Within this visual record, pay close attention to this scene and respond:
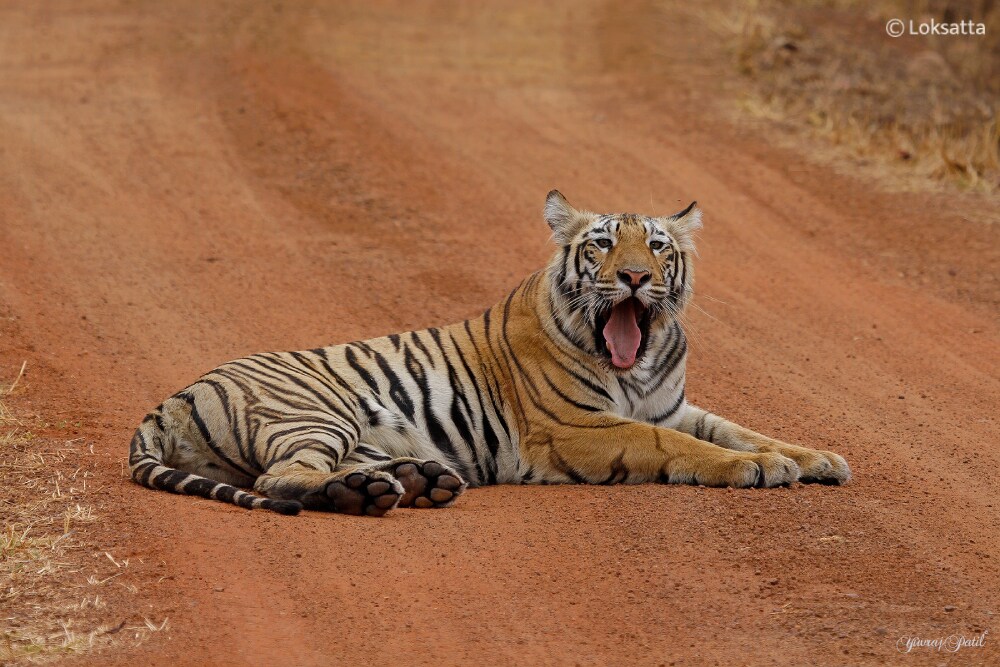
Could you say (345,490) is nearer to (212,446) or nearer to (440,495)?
(440,495)

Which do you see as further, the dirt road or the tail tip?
the tail tip

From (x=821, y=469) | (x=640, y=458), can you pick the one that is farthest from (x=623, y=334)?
(x=821, y=469)

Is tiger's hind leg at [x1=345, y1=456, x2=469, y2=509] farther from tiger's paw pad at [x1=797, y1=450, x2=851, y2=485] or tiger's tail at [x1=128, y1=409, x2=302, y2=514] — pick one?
tiger's paw pad at [x1=797, y1=450, x2=851, y2=485]

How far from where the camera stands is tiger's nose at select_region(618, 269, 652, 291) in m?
6.48

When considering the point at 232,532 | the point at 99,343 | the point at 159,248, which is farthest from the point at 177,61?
the point at 232,532

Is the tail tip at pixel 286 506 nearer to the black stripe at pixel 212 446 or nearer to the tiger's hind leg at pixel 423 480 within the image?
the tiger's hind leg at pixel 423 480

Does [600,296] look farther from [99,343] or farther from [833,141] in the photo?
[833,141]

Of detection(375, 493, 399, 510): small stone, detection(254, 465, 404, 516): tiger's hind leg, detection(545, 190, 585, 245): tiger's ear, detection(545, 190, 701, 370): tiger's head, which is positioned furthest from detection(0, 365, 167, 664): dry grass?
detection(545, 190, 585, 245): tiger's ear

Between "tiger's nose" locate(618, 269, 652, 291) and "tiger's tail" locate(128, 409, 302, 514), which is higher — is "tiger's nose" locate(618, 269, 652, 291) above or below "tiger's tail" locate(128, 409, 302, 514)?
above

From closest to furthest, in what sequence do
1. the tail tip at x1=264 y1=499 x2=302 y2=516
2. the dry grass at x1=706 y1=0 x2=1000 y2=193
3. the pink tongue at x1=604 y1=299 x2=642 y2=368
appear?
the tail tip at x1=264 y1=499 x2=302 y2=516 < the pink tongue at x1=604 y1=299 x2=642 y2=368 < the dry grass at x1=706 y1=0 x2=1000 y2=193

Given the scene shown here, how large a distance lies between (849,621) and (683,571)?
2.36ft

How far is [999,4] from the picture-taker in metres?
16.3

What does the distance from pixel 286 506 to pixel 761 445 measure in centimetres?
233

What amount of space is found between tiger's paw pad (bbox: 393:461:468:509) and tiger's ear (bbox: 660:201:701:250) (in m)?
1.78
